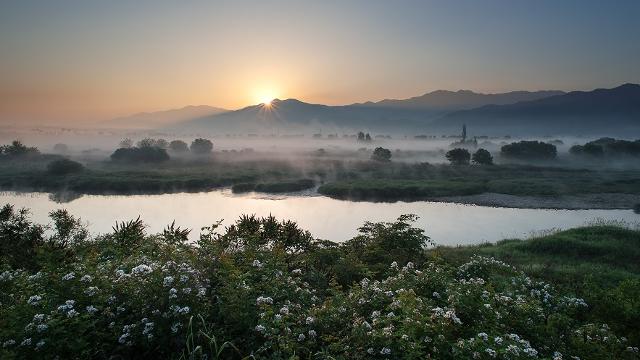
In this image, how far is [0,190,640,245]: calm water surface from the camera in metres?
45.2

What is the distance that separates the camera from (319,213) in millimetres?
55344

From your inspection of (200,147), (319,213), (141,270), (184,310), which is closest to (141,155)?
(200,147)

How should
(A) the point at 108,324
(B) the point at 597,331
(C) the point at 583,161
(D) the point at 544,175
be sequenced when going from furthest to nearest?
(C) the point at 583,161, (D) the point at 544,175, (B) the point at 597,331, (A) the point at 108,324

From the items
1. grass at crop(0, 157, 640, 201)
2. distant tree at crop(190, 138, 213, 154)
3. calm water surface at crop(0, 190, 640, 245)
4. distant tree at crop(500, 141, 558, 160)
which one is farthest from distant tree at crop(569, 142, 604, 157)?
distant tree at crop(190, 138, 213, 154)

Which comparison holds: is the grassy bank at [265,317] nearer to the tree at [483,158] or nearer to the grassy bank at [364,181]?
the grassy bank at [364,181]

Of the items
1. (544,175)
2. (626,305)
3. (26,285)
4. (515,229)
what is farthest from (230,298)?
(544,175)

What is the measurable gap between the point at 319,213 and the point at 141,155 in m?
82.3

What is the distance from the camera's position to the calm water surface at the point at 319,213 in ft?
148

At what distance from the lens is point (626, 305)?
1114 cm

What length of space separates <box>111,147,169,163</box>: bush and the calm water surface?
50.7 meters

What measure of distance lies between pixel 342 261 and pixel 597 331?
8500mm

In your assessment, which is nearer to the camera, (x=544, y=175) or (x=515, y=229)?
(x=515, y=229)

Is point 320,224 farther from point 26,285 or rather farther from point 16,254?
point 26,285

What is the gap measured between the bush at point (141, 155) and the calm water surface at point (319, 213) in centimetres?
5068
